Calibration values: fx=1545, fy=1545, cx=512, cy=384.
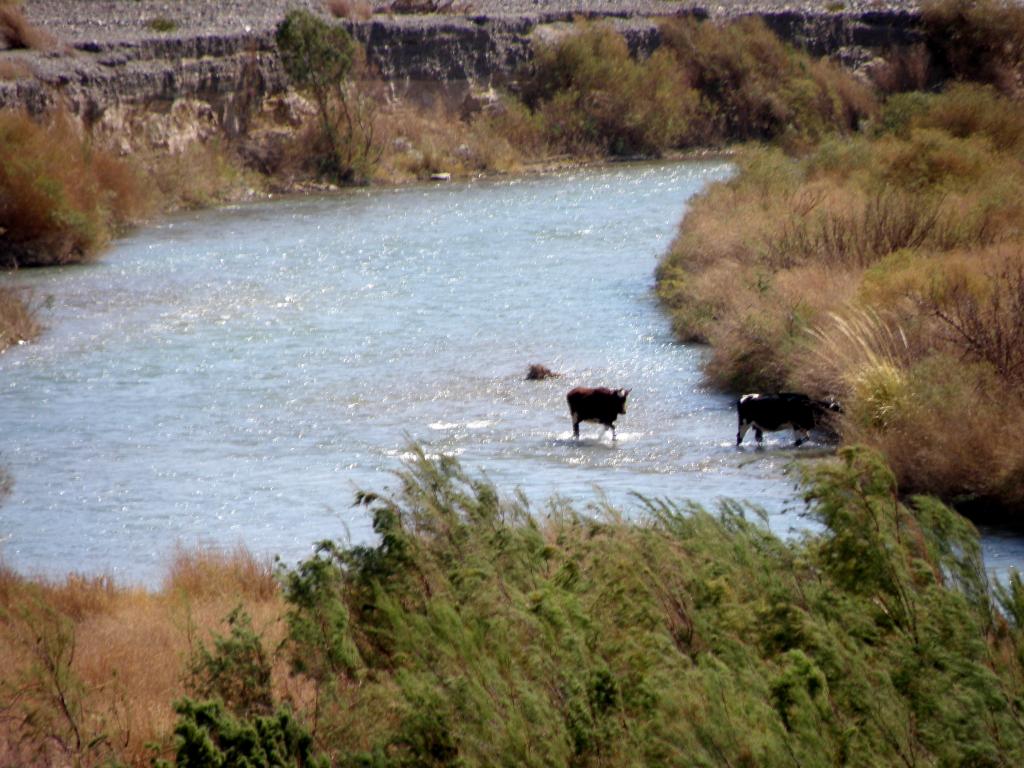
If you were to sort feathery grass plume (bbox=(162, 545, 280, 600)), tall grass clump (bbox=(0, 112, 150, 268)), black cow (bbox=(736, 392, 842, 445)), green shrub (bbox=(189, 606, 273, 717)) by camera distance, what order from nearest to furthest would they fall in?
green shrub (bbox=(189, 606, 273, 717))
feathery grass plume (bbox=(162, 545, 280, 600))
black cow (bbox=(736, 392, 842, 445))
tall grass clump (bbox=(0, 112, 150, 268))

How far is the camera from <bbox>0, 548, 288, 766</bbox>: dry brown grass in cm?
729

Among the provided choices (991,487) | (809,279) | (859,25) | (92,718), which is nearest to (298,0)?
(859,25)

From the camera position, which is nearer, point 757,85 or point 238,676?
point 238,676

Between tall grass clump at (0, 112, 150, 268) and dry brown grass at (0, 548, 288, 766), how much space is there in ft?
72.0

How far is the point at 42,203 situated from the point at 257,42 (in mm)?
23240

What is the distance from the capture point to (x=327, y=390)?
2011cm

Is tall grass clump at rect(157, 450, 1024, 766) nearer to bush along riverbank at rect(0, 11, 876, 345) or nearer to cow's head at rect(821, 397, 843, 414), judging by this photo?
cow's head at rect(821, 397, 843, 414)

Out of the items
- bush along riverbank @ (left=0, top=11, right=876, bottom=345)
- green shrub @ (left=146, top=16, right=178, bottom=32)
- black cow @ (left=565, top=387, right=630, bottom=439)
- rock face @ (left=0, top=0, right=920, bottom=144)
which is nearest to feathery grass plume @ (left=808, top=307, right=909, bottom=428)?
black cow @ (left=565, top=387, right=630, bottom=439)

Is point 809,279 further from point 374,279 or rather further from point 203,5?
point 203,5

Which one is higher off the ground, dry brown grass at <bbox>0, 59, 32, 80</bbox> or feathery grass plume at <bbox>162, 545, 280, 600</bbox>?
feathery grass plume at <bbox>162, 545, 280, 600</bbox>

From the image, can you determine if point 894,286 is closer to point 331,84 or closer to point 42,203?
point 42,203

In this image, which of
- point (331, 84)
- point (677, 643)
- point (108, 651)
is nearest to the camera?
point (677, 643)

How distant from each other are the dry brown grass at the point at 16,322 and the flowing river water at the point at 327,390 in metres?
Result: 0.37

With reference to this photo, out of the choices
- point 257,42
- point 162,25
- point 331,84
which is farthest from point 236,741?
point 162,25
